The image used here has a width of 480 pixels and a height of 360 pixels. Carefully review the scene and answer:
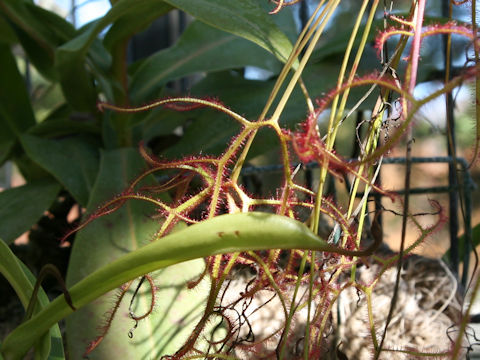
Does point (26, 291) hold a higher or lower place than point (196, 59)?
lower

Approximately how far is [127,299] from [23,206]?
0.70ft

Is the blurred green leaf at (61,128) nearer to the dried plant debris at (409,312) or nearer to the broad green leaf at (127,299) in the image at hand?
the broad green leaf at (127,299)

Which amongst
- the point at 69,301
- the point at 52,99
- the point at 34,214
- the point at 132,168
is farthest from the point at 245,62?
the point at 52,99

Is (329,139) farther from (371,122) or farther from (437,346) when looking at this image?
(437,346)

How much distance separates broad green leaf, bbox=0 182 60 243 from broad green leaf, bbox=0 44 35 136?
5.1 inches

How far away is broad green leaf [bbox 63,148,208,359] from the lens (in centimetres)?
35

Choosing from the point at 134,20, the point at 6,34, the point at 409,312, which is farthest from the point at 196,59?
the point at 409,312

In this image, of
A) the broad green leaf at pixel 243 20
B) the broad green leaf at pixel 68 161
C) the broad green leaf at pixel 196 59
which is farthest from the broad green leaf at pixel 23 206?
the broad green leaf at pixel 243 20

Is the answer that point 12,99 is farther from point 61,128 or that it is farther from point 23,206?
point 23,206

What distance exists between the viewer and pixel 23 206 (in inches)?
20.7

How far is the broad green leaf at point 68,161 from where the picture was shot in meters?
0.53

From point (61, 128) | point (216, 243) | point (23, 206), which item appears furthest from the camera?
point (61, 128)

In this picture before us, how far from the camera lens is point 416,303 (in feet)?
1.45

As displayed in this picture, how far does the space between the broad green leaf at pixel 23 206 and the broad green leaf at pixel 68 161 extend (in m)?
0.03
